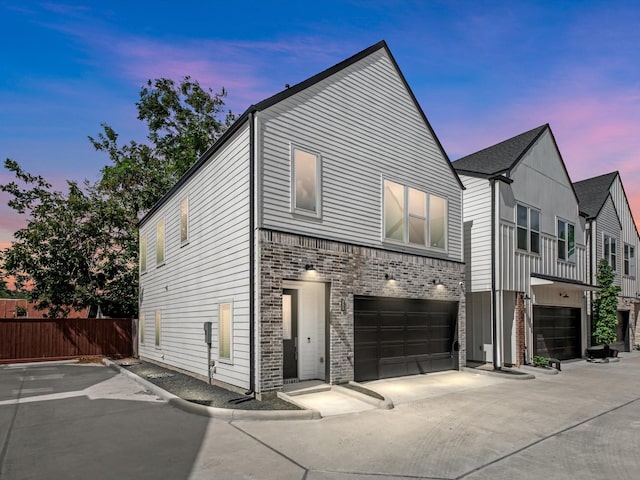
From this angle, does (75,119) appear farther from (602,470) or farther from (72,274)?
(602,470)

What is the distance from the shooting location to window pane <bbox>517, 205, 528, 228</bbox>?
17050mm

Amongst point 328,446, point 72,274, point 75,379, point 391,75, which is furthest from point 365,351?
point 72,274

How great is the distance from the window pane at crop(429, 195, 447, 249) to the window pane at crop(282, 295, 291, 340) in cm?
569

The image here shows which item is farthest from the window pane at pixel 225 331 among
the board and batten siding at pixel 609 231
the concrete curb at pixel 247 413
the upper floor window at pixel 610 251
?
the upper floor window at pixel 610 251

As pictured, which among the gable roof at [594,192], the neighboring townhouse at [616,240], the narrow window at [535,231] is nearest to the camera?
the narrow window at [535,231]

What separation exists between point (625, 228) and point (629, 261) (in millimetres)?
1946

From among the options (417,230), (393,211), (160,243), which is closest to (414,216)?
(417,230)

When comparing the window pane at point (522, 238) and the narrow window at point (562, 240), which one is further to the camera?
the narrow window at point (562, 240)

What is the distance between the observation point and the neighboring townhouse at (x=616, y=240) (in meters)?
22.9

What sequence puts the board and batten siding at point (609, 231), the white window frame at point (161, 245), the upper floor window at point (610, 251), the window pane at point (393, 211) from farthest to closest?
the upper floor window at point (610, 251) < the board and batten siding at point (609, 231) < the white window frame at point (161, 245) < the window pane at point (393, 211)

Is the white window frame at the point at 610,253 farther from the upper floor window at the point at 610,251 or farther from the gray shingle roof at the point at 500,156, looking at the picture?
the gray shingle roof at the point at 500,156

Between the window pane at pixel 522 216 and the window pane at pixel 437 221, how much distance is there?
13.0ft

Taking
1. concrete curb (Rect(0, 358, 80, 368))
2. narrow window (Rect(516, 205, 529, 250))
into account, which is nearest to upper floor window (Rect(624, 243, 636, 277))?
narrow window (Rect(516, 205, 529, 250))

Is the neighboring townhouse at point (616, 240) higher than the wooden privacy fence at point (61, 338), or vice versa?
the neighboring townhouse at point (616, 240)
